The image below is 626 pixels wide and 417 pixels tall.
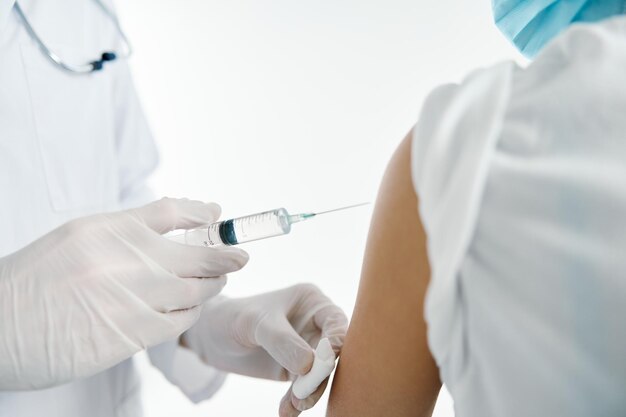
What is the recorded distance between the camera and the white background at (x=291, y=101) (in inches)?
71.4

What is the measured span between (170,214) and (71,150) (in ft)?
1.11

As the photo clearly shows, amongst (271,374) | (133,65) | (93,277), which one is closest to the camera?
(93,277)

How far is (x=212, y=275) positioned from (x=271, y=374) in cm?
35

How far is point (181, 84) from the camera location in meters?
1.92

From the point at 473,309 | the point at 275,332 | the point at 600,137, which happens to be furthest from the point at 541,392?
the point at 275,332

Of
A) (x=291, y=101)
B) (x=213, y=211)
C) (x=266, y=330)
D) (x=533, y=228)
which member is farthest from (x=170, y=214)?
(x=291, y=101)

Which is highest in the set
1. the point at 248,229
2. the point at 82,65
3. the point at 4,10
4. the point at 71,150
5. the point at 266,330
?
the point at 4,10

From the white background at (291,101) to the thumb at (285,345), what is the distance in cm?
84

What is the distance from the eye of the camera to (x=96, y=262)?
896mm

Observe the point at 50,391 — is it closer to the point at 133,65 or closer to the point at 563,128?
the point at 563,128

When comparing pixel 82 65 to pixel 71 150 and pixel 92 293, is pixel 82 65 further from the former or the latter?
pixel 92 293

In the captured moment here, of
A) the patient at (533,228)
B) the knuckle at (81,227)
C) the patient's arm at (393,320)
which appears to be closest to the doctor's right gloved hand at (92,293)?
the knuckle at (81,227)

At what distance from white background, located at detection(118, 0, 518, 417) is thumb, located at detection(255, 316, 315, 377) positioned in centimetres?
84

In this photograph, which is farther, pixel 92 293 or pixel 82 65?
pixel 82 65
